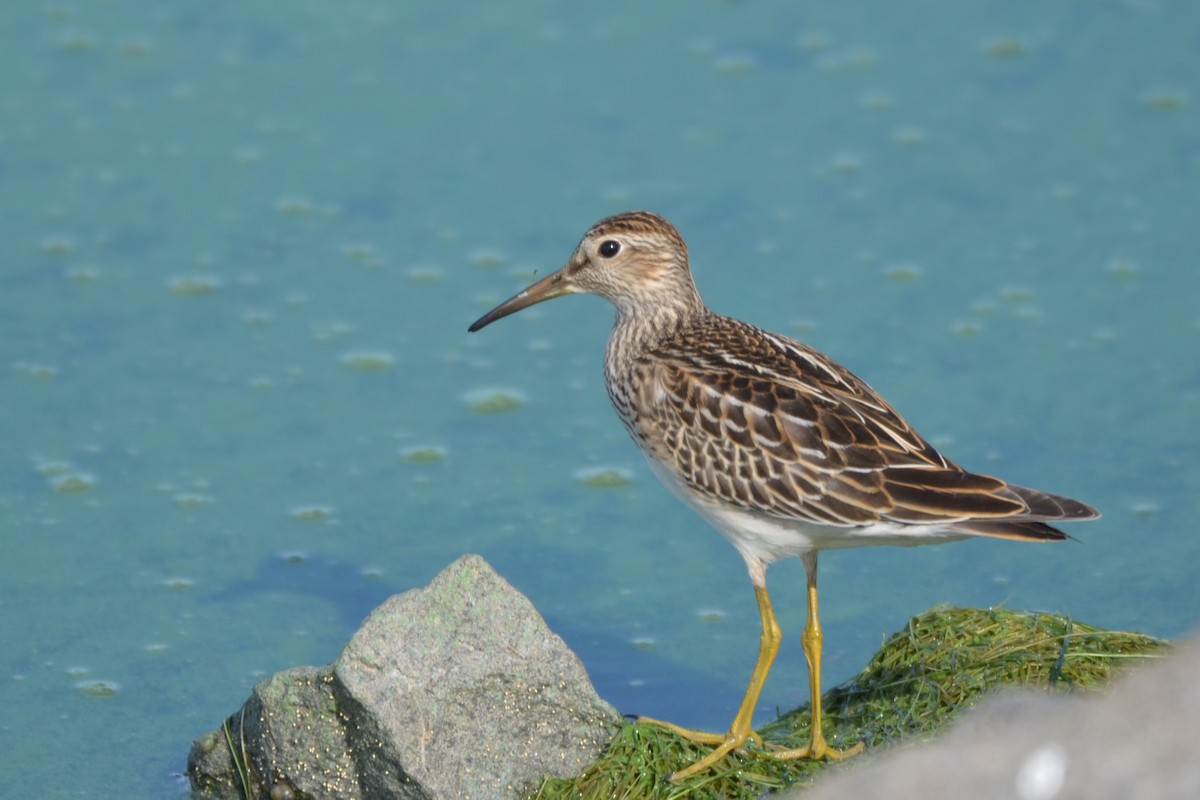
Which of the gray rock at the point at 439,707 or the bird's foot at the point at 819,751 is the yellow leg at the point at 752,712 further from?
the gray rock at the point at 439,707

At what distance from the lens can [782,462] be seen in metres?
5.69

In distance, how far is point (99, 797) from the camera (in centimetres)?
602

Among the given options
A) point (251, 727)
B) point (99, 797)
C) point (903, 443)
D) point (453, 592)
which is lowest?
point (99, 797)

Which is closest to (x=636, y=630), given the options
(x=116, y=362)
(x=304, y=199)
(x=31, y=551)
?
(x=31, y=551)

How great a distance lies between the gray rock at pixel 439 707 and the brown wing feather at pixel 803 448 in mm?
765

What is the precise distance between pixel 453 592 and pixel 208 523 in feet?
6.96

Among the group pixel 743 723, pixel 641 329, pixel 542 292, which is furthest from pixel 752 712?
pixel 542 292

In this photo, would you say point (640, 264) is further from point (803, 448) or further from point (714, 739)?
point (714, 739)

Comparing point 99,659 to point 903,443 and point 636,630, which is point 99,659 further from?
point 903,443

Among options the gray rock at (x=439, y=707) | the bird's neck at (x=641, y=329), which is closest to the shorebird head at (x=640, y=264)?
the bird's neck at (x=641, y=329)

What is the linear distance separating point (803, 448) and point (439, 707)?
140 centimetres

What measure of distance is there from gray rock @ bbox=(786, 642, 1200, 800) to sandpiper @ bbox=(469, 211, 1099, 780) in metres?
2.55

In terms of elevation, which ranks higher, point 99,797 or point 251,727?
point 251,727

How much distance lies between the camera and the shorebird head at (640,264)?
6.50m
